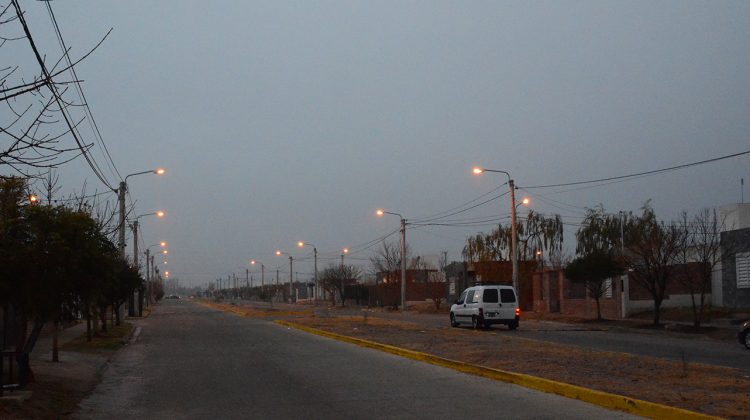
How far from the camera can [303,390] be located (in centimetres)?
1461

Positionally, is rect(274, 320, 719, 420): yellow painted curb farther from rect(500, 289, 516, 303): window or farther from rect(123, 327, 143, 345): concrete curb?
rect(500, 289, 516, 303): window

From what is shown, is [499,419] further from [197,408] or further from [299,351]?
[299,351]

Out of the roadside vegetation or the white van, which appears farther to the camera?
the white van

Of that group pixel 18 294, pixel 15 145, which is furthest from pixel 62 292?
pixel 15 145

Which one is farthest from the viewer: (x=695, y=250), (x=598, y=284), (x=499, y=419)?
(x=598, y=284)

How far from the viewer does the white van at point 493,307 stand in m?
35.1

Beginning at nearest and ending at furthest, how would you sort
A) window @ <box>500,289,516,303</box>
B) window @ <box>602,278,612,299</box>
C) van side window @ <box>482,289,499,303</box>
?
1. van side window @ <box>482,289,499,303</box>
2. window @ <box>500,289,516,303</box>
3. window @ <box>602,278,612,299</box>

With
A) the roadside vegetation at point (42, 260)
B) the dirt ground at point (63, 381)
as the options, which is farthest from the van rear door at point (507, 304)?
the roadside vegetation at point (42, 260)

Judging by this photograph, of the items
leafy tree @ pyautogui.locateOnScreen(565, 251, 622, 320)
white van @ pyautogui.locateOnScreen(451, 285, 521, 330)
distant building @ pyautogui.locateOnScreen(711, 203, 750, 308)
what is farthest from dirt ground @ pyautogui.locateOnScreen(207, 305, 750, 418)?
distant building @ pyautogui.locateOnScreen(711, 203, 750, 308)

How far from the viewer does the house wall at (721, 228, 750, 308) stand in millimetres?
36812

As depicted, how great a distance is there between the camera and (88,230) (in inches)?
650

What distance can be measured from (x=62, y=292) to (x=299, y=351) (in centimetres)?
1019

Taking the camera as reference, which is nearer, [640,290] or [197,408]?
[197,408]

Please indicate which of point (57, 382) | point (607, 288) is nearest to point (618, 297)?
point (607, 288)
